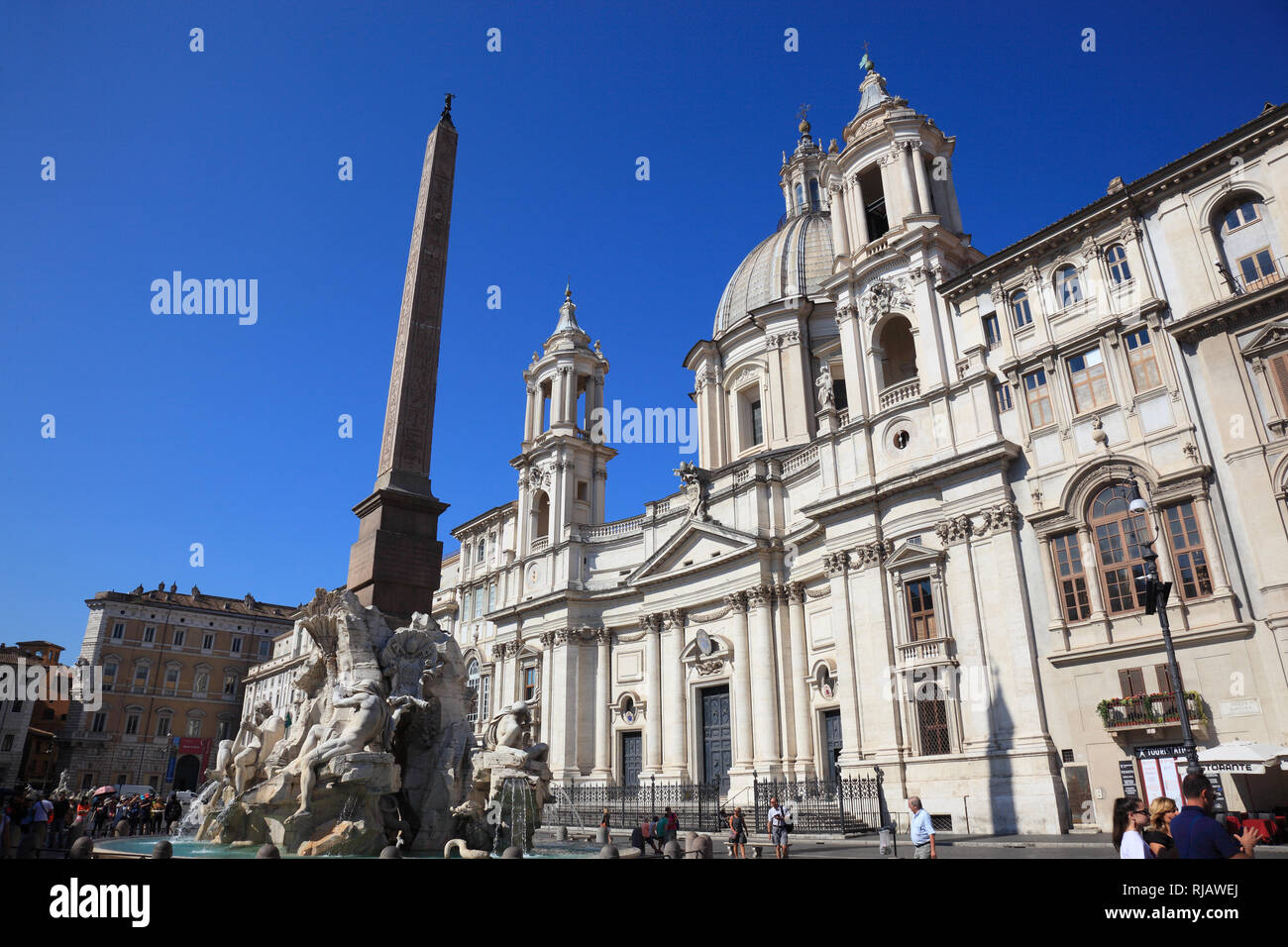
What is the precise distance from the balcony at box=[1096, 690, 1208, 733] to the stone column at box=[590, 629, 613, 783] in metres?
23.5

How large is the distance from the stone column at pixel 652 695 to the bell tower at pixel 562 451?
5.73 meters

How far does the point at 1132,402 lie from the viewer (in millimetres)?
21344

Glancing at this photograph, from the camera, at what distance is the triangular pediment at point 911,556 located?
25.1 metres

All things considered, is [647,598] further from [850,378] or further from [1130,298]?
[1130,298]

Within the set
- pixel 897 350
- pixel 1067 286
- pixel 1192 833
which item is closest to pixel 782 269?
pixel 897 350

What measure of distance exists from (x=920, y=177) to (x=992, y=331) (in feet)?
24.5

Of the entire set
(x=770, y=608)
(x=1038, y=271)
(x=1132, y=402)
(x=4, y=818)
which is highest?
(x=1038, y=271)

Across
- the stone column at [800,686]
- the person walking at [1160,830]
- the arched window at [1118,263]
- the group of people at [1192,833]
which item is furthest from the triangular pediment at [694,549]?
the group of people at [1192,833]

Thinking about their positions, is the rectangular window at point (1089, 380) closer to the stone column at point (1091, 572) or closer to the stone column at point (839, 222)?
the stone column at point (1091, 572)

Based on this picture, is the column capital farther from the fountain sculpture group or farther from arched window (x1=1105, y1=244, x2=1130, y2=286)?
the fountain sculpture group

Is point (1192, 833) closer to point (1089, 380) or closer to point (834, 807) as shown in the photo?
point (1089, 380)

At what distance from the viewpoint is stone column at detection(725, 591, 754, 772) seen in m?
31.8
